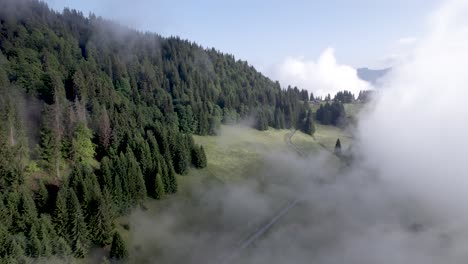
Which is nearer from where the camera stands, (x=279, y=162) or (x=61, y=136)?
(x=61, y=136)

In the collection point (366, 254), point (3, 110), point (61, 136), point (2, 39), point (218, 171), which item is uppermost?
point (2, 39)

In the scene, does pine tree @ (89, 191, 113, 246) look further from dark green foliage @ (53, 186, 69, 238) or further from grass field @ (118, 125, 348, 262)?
grass field @ (118, 125, 348, 262)

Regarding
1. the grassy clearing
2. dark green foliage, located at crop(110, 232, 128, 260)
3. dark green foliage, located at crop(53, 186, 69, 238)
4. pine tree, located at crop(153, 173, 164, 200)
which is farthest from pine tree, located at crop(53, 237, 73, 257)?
the grassy clearing

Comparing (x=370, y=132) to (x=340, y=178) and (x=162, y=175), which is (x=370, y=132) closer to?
(x=340, y=178)

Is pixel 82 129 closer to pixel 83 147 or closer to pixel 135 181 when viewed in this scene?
Result: pixel 83 147

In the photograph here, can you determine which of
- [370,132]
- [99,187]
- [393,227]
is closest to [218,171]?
[99,187]

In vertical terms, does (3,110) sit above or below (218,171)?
above
